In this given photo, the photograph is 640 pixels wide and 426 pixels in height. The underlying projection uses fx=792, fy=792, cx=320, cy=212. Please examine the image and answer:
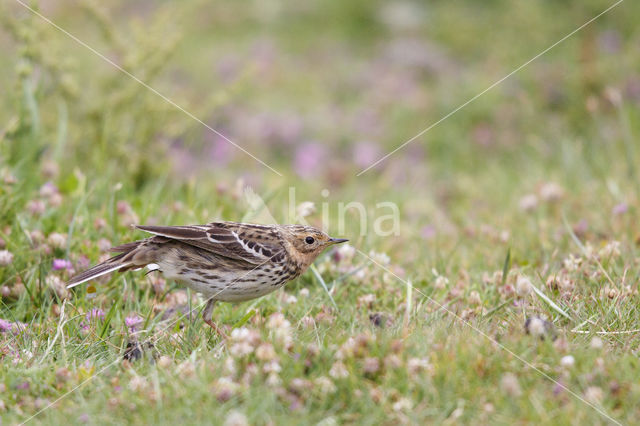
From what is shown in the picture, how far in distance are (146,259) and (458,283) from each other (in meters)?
2.12

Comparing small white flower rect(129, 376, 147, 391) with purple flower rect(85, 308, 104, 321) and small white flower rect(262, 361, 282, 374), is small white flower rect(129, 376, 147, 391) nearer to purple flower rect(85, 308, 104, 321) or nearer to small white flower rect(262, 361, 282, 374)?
small white flower rect(262, 361, 282, 374)

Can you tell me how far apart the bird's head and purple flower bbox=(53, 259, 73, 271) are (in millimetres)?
1449

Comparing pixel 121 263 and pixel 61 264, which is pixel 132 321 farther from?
pixel 61 264

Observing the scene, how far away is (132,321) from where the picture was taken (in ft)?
15.6

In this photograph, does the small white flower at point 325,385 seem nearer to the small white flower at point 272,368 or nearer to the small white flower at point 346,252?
the small white flower at point 272,368

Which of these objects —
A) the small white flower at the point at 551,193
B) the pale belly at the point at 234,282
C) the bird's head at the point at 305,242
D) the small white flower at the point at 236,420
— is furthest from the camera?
the small white flower at the point at 551,193

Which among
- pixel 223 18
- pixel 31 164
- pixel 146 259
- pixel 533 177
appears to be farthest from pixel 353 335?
pixel 223 18

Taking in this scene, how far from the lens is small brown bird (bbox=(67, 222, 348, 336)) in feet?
15.6

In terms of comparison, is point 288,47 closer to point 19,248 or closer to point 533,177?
point 533,177

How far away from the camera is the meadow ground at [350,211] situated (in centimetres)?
371

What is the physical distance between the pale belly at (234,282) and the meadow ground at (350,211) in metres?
0.18

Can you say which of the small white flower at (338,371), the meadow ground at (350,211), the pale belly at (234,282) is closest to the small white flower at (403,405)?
the meadow ground at (350,211)

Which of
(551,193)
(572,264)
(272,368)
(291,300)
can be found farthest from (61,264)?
(551,193)

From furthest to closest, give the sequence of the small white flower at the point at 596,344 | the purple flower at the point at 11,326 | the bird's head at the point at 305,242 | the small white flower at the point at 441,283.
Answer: the small white flower at the point at 441,283, the bird's head at the point at 305,242, the purple flower at the point at 11,326, the small white flower at the point at 596,344
